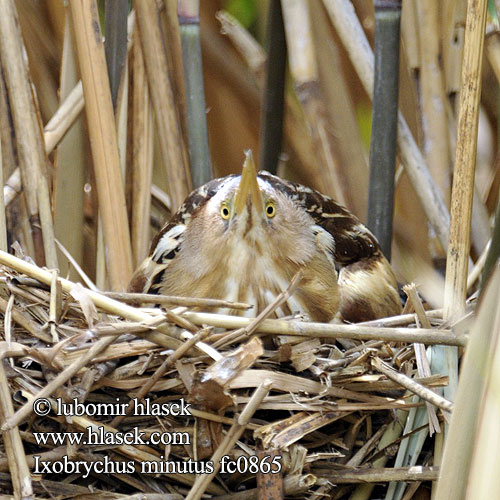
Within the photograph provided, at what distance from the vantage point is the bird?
57.9 inches

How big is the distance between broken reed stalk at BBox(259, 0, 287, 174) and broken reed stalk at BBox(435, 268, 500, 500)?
3.93 ft

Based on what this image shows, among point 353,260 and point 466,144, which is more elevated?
point 466,144

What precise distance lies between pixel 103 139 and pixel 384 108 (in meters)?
0.51

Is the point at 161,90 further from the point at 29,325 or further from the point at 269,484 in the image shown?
the point at 269,484

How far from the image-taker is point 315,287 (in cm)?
153

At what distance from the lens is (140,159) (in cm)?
167

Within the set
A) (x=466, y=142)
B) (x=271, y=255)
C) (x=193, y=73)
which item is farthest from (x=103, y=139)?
(x=466, y=142)

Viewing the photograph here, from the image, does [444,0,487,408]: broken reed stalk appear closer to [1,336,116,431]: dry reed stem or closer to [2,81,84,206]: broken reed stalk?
[1,336,116,431]: dry reed stem

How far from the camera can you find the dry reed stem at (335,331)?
3.52 feet

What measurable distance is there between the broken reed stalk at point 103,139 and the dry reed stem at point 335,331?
455 millimetres

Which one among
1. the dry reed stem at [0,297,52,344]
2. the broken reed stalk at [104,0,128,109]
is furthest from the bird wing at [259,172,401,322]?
the dry reed stem at [0,297,52,344]

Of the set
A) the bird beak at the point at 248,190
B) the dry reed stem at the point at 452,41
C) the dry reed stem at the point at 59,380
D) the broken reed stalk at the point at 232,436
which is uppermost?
the dry reed stem at the point at 452,41

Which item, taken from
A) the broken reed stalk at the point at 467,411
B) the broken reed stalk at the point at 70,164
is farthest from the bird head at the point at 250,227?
the broken reed stalk at the point at 467,411

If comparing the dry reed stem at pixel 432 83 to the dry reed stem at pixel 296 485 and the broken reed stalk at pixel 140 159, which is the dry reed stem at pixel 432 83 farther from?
the dry reed stem at pixel 296 485
